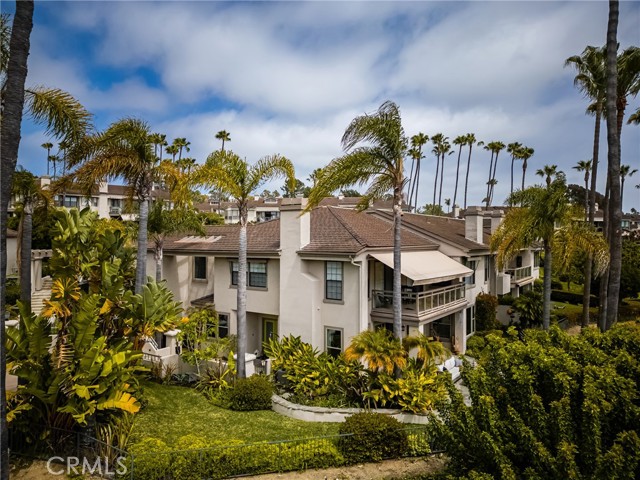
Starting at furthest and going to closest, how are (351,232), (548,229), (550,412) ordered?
(351,232)
(548,229)
(550,412)

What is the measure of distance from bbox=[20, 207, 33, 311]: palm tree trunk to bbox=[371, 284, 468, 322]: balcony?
16703 millimetres

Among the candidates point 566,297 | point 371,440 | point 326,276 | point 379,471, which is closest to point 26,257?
point 326,276

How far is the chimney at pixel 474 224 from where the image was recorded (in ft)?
115

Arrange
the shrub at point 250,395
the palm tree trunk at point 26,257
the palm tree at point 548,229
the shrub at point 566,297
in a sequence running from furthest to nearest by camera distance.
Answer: the shrub at point 566,297 < the palm tree at point 548,229 < the shrub at point 250,395 < the palm tree trunk at point 26,257

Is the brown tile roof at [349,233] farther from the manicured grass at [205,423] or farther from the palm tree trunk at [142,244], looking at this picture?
the manicured grass at [205,423]

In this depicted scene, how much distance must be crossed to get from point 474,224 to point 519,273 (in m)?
9.32

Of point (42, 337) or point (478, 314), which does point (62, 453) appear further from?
point (478, 314)

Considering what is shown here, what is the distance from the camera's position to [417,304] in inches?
874

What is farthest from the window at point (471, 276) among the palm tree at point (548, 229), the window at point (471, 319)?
the palm tree at point (548, 229)

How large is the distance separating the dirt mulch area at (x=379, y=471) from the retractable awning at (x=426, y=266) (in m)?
9.79

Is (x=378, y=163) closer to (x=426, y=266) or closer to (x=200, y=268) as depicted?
(x=426, y=266)

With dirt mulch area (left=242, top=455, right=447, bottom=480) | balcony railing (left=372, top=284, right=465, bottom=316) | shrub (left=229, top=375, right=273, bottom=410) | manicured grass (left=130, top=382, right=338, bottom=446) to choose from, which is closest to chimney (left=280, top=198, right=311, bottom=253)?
balcony railing (left=372, top=284, right=465, bottom=316)

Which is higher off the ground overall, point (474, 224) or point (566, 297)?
point (474, 224)

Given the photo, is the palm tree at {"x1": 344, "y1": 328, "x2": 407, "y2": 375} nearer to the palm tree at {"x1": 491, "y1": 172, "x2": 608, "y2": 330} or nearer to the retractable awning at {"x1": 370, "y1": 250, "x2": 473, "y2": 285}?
the retractable awning at {"x1": 370, "y1": 250, "x2": 473, "y2": 285}
